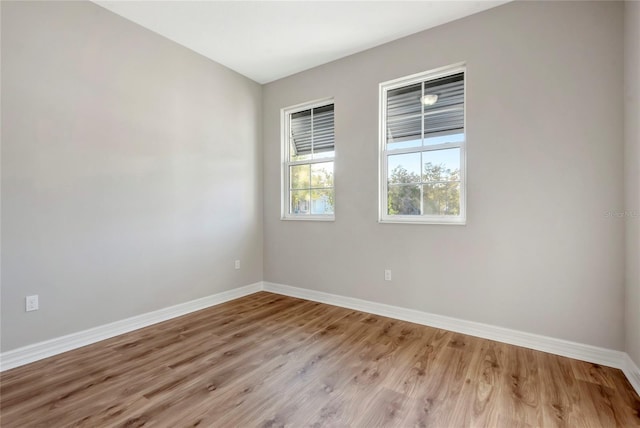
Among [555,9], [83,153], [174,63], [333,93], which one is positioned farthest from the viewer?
[333,93]

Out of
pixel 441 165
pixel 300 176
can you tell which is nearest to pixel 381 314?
pixel 441 165

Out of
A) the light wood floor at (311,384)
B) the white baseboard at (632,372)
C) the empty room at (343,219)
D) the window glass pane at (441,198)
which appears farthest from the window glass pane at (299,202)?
the white baseboard at (632,372)

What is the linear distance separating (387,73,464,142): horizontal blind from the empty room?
21 mm

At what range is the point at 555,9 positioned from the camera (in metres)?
2.26

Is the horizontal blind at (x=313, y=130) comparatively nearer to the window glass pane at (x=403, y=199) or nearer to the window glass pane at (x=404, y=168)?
the window glass pane at (x=404, y=168)

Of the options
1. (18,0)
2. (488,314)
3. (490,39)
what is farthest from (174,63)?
(488,314)

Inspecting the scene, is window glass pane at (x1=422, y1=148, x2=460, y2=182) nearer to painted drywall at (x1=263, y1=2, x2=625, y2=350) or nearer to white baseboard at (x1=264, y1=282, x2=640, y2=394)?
painted drywall at (x1=263, y1=2, x2=625, y2=350)

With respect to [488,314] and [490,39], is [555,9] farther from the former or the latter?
[488,314]

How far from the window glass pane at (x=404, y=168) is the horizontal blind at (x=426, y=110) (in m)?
0.19

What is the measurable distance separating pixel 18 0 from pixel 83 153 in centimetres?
110

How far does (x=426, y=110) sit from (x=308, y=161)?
154 centimetres

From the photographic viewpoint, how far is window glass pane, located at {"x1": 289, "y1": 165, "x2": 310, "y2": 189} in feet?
12.6

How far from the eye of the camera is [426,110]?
9.68 feet

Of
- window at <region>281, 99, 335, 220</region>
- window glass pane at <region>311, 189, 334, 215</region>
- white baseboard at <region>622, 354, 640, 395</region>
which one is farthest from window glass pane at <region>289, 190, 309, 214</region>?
white baseboard at <region>622, 354, 640, 395</region>
